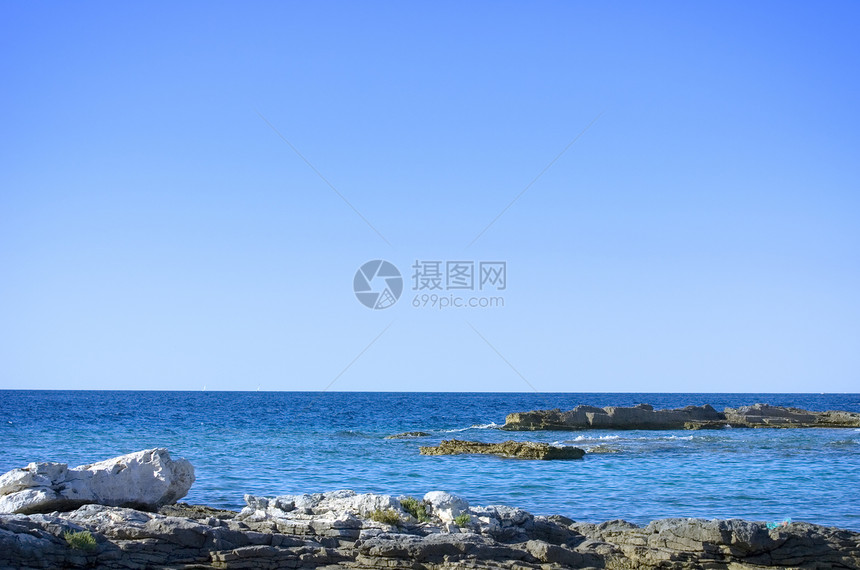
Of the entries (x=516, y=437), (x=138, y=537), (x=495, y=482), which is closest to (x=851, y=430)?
(x=516, y=437)

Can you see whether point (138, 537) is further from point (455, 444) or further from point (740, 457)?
point (740, 457)

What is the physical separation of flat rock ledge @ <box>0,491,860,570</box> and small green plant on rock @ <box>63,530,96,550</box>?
0.10 feet

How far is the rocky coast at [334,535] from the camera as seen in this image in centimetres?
1167

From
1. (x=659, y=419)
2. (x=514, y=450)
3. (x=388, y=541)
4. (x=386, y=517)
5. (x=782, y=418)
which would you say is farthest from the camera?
(x=782, y=418)

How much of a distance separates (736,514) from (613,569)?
7648 mm

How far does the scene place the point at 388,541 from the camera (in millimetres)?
12398

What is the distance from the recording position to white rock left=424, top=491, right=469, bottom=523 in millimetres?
14516

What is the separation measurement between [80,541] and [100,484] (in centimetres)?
336

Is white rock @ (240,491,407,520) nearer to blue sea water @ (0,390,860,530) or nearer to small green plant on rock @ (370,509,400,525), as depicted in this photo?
small green plant on rock @ (370,509,400,525)

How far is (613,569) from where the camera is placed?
12.7m

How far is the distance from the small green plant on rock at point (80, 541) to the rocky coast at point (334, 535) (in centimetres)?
1

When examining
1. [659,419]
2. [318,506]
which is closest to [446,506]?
[318,506]

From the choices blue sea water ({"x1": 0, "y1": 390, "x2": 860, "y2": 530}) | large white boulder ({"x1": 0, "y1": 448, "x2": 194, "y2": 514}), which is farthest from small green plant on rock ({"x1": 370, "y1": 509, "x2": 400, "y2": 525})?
blue sea water ({"x1": 0, "y1": 390, "x2": 860, "y2": 530})

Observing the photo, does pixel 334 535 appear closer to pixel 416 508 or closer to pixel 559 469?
pixel 416 508
